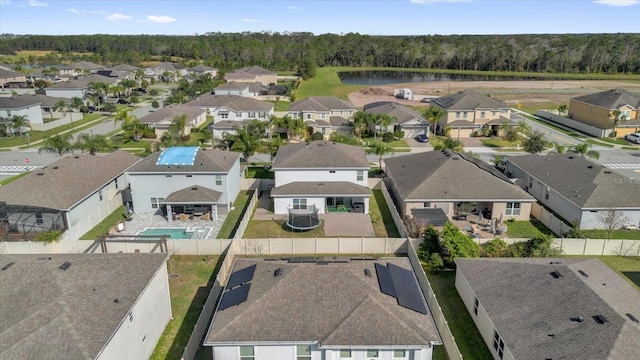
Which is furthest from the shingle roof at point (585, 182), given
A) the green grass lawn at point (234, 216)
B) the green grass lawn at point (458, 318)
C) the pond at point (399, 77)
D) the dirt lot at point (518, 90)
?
the pond at point (399, 77)

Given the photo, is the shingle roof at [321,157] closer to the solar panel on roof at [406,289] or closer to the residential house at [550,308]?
the residential house at [550,308]

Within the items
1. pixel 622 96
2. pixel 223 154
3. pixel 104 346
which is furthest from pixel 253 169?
pixel 622 96

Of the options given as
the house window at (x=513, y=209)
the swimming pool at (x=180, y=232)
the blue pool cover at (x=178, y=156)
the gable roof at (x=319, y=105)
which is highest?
the gable roof at (x=319, y=105)

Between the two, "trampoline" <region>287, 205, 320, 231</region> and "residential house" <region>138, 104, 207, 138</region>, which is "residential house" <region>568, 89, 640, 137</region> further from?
"residential house" <region>138, 104, 207, 138</region>

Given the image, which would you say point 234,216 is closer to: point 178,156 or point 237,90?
Answer: point 178,156

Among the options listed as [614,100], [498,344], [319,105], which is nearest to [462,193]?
[498,344]

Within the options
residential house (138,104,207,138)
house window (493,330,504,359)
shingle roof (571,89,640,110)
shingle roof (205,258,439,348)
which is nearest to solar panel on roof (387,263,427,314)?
shingle roof (205,258,439,348)

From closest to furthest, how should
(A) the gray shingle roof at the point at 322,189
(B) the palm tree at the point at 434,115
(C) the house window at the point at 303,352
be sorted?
(C) the house window at the point at 303,352 → (A) the gray shingle roof at the point at 322,189 → (B) the palm tree at the point at 434,115
